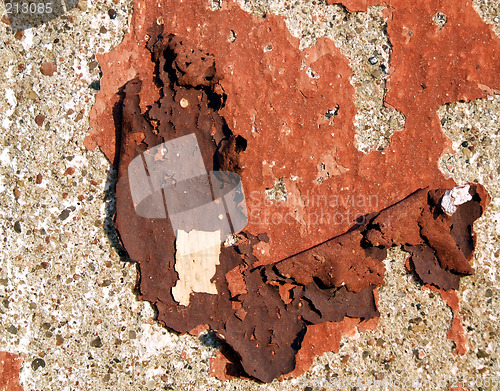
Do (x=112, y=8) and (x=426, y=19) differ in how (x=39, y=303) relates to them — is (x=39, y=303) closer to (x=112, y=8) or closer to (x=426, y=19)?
(x=112, y=8)

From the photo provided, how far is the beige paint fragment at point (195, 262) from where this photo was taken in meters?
1.81

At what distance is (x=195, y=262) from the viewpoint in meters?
1.81

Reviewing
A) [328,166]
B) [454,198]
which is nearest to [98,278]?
[328,166]

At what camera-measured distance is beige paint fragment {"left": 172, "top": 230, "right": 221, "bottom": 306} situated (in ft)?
5.93

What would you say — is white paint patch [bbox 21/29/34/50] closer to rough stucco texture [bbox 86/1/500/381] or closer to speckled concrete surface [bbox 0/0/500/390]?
speckled concrete surface [bbox 0/0/500/390]

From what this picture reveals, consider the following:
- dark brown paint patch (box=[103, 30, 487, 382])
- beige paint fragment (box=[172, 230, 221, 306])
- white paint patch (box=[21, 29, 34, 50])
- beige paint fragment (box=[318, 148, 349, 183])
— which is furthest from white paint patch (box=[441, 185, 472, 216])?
white paint patch (box=[21, 29, 34, 50])

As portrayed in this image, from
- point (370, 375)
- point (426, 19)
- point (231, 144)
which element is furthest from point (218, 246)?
point (426, 19)

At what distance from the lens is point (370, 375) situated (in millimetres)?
1873

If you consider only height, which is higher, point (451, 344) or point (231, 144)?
point (231, 144)

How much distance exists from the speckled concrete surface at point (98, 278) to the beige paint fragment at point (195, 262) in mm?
215

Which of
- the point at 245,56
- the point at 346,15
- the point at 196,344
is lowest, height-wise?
the point at 196,344

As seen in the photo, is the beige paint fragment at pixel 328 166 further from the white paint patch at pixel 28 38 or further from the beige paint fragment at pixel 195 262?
the white paint patch at pixel 28 38

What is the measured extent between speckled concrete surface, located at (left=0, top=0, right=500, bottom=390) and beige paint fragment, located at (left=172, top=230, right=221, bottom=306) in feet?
0.70

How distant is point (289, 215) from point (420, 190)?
59 cm
